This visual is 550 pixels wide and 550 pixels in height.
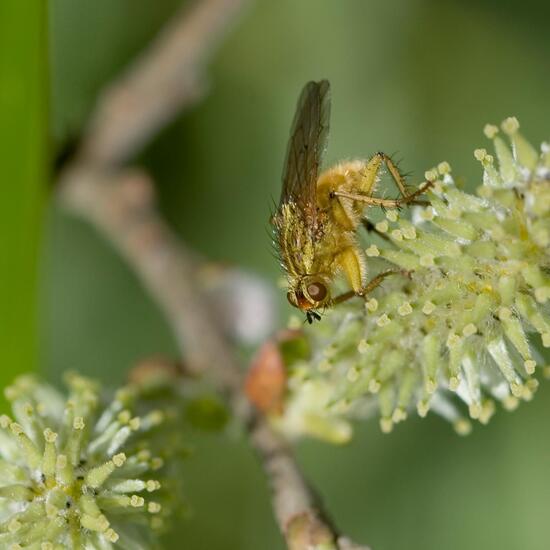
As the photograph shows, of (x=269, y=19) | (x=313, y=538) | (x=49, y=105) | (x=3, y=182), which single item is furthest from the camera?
(x=269, y=19)

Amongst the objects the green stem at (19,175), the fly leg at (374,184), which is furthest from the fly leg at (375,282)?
the green stem at (19,175)

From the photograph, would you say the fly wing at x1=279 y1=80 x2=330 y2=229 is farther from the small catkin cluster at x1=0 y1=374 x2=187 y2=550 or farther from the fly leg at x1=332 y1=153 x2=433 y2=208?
the small catkin cluster at x1=0 y1=374 x2=187 y2=550

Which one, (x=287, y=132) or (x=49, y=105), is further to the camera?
(x=287, y=132)

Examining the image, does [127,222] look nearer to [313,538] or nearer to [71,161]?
[71,161]

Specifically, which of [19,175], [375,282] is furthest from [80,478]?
[19,175]

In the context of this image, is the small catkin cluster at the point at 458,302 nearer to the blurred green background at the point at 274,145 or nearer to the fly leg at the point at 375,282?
the fly leg at the point at 375,282

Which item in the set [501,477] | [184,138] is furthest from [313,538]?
[184,138]

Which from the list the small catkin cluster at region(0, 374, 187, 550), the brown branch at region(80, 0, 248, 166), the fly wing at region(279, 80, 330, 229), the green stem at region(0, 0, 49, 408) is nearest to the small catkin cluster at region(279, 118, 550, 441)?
the fly wing at region(279, 80, 330, 229)
